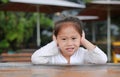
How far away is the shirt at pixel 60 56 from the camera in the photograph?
2859 millimetres

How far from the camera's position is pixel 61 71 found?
7.22 ft

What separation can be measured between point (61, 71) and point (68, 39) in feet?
1.93

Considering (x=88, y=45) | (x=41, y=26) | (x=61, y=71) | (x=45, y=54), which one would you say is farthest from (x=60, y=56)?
(x=41, y=26)

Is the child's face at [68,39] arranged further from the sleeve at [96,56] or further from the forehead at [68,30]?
the sleeve at [96,56]

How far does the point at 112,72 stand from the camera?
217 centimetres

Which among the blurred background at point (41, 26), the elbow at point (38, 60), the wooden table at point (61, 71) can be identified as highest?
the wooden table at point (61, 71)

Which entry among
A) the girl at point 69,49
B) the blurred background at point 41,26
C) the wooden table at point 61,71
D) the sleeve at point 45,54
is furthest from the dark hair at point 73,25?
the blurred background at point 41,26

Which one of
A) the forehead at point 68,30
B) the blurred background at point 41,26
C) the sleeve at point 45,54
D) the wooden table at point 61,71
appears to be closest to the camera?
the wooden table at point 61,71

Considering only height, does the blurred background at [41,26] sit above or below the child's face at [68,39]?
below

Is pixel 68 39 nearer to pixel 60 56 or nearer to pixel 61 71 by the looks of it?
pixel 60 56

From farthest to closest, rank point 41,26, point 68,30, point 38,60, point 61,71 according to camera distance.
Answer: point 41,26, point 38,60, point 68,30, point 61,71

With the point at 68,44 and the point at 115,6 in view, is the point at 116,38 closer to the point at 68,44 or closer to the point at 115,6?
the point at 115,6

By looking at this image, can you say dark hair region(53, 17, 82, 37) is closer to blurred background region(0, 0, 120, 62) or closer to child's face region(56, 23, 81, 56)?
child's face region(56, 23, 81, 56)

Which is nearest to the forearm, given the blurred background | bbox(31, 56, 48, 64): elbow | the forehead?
the forehead
